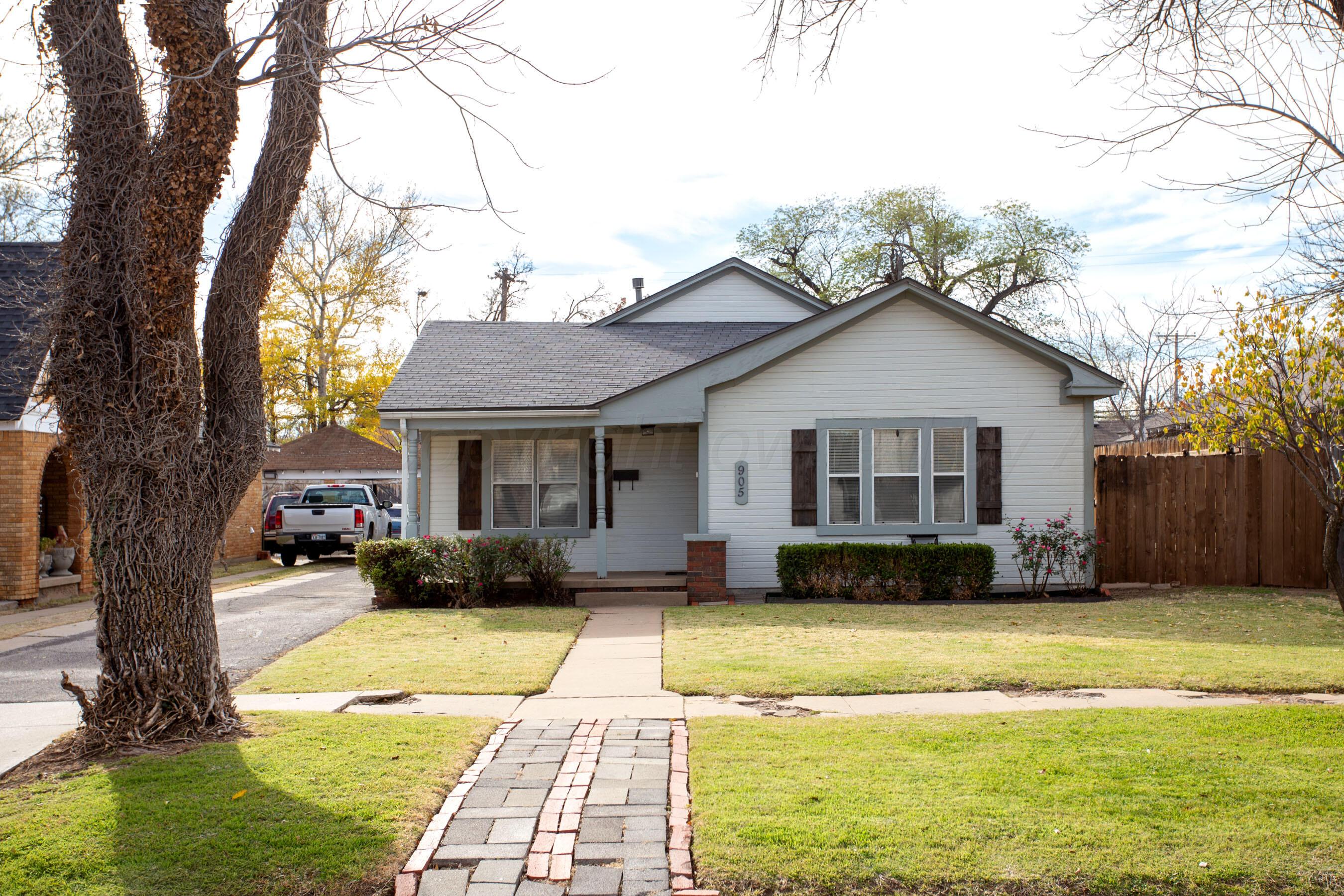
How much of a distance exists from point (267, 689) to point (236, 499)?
2131 millimetres

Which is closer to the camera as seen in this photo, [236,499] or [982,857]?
[982,857]

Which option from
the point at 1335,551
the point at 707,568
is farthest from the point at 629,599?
the point at 1335,551

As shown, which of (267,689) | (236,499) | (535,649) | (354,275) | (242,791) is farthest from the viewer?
(354,275)

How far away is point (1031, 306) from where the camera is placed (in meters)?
43.1

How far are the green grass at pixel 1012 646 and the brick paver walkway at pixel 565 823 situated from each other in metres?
1.96

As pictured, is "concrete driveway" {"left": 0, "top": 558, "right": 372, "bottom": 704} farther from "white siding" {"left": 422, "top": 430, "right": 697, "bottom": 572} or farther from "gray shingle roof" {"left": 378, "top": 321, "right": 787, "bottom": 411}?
"gray shingle roof" {"left": 378, "top": 321, "right": 787, "bottom": 411}

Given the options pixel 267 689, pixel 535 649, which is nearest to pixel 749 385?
pixel 535 649

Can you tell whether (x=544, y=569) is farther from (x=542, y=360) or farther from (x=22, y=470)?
(x=22, y=470)

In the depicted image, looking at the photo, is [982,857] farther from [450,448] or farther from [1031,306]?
[1031,306]

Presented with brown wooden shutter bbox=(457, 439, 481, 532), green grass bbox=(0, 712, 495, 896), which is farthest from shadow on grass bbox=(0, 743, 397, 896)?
brown wooden shutter bbox=(457, 439, 481, 532)

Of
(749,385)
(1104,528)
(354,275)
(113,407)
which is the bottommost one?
(1104,528)

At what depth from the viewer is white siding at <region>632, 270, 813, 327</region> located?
64.4 ft

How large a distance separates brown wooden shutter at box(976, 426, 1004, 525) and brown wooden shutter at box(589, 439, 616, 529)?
5726mm

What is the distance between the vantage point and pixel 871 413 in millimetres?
14586
